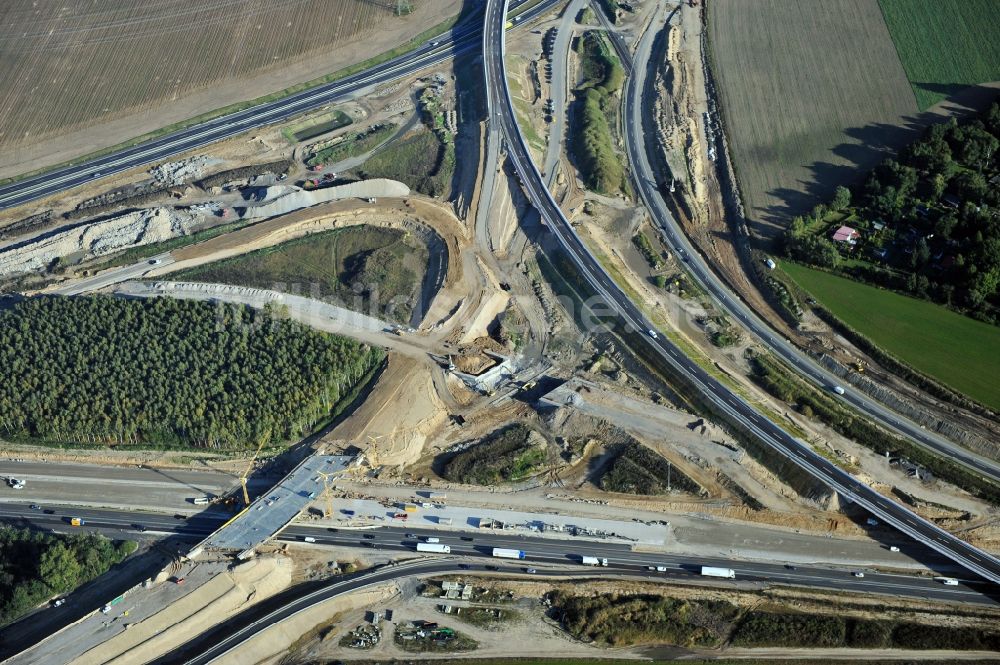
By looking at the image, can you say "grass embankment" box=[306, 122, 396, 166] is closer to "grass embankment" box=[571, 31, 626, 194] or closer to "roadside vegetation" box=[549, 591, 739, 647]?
"grass embankment" box=[571, 31, 626, 194]

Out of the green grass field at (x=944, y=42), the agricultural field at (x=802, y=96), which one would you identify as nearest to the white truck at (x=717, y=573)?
the agricultural field at (x=802, y=96)

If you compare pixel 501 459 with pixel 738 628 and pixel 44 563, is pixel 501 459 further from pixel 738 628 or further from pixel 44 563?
pixel 44 563

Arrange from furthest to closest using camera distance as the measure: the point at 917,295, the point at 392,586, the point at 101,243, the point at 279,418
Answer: the point at 101,243 → the point at 917,295 → the point at 279,418 → the point at 392,586

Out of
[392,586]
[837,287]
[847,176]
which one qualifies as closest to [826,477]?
[837,287]

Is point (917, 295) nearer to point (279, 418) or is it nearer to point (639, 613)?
point (639, 613)

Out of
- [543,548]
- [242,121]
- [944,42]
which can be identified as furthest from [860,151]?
[242,121]

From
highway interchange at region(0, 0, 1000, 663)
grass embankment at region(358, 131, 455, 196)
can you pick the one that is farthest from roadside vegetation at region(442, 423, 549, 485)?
grass embankment at region(358, 131, 455, 196)

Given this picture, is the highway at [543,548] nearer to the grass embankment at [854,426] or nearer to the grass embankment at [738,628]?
the grass embankment at [738,628]
